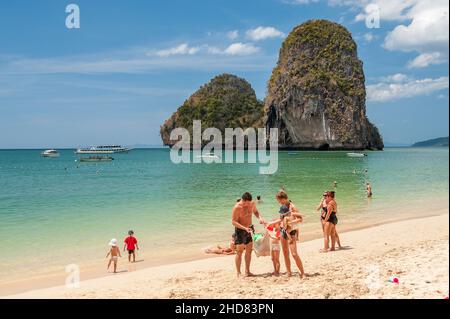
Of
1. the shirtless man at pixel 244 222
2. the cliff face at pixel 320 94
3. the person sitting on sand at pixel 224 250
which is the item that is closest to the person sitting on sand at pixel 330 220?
the person sitting on sand at pixel 224 250

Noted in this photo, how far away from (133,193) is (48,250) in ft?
58.1

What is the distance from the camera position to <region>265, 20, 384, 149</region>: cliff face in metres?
118

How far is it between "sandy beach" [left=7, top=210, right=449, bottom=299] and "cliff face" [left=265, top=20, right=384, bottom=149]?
10969cm

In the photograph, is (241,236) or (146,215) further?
(146,215)

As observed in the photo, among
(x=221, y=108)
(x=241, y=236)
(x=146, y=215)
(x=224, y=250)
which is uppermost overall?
(x=221, y=108)

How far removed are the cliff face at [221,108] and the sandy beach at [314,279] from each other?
150m

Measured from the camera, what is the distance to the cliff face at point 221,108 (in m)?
171

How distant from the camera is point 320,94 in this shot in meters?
122

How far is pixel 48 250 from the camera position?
12.8 meters

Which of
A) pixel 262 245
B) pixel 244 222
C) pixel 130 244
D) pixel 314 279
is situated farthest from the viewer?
pixel 130 244

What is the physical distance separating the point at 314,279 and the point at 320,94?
119 m

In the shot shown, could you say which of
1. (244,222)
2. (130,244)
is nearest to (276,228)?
(244,222)

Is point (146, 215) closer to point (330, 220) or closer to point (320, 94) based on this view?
point (330, 220)
